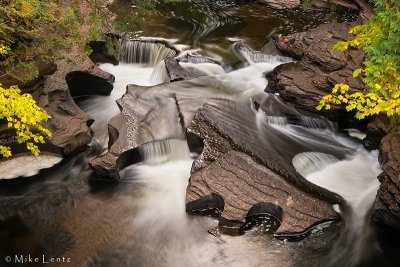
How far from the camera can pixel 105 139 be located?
10.1m

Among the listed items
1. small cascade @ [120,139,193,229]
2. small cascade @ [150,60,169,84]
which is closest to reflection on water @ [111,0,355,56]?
small cascade @ [150,60,169,84]

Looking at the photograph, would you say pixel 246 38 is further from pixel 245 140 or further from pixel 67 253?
pixel 67 253

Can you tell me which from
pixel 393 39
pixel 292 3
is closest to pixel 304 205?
pixel 393 39

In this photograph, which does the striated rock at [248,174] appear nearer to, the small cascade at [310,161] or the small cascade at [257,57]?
the small cascade at [310,161]

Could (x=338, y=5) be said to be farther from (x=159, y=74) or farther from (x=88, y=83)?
(x=88, y=83)

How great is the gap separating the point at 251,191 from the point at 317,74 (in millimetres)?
5035

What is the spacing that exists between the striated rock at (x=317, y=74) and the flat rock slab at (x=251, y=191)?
11.6 feet

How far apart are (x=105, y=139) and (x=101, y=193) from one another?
2.00 metres

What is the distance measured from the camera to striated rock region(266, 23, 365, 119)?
10.5 m

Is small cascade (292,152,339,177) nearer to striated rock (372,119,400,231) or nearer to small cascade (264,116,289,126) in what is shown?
small cascade (264,116,289,126)

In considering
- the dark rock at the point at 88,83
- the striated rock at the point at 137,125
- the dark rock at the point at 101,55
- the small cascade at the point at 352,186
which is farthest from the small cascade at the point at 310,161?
the dark rock at the point at 101,55

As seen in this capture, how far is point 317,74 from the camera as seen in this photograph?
1091 centimetres

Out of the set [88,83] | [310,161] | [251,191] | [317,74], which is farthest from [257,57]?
[251,191]

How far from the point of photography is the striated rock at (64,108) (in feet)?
30.4
